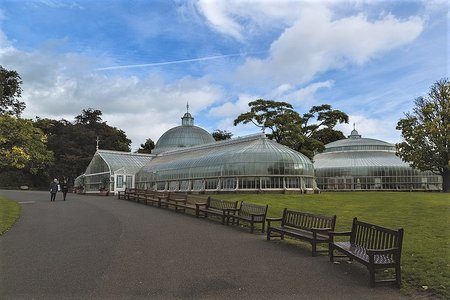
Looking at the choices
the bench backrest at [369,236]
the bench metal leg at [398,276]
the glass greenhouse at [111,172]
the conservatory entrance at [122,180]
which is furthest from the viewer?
the conservatory entrance at [122,180]

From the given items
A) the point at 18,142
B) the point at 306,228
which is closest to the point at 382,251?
the point at 306,228

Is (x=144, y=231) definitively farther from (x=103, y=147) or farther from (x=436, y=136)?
(x=103, y=147)

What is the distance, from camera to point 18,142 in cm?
1870

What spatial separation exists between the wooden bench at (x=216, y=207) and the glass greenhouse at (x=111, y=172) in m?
30.3

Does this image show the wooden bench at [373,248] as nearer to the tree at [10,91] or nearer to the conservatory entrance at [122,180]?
the tree at [10,91]

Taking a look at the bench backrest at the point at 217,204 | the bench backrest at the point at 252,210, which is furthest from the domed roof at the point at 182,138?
the bench backrest at the point at 252,210

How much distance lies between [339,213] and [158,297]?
12.8 meters

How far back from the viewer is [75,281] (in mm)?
6988

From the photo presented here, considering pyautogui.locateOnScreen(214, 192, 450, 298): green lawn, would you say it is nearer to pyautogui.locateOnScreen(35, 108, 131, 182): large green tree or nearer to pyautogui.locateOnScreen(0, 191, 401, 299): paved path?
pyautogui.locateOnScreen(0, 191, 401, 299): paved path

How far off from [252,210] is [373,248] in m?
6.79

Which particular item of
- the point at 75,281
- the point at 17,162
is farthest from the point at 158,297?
the point at 17,162

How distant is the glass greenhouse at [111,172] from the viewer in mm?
46875

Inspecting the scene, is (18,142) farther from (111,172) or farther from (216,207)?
(111,172)

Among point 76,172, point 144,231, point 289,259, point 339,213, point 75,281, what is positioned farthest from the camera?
point 76,172
